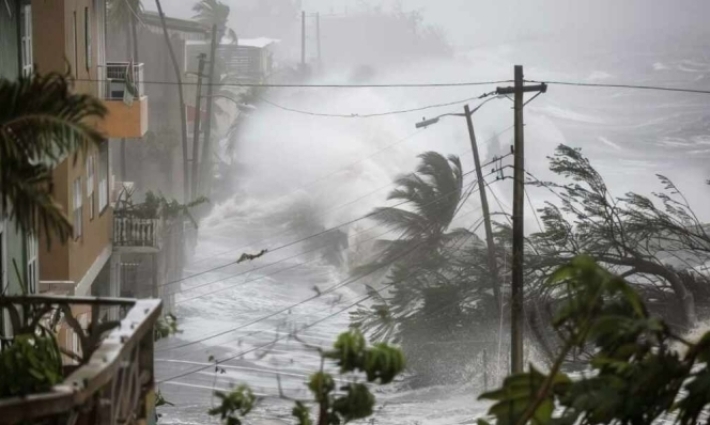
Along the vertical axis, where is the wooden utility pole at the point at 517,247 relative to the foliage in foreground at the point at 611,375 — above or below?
below

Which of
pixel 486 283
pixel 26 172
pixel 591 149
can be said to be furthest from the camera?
pixel 591 149

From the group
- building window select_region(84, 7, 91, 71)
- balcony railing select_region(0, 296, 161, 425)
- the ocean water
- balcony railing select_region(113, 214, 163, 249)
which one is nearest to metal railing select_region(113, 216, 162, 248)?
balcony railing select_region(113, 214, 163, 249)

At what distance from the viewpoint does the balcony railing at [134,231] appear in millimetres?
29422

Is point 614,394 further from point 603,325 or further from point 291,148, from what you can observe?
point 291,148

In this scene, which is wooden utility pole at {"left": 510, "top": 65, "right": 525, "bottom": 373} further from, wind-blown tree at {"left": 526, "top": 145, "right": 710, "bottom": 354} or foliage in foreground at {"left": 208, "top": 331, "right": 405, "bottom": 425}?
foliage in foreground at {"left": 208, "top": 331, "right": 405, "bottom": 425}

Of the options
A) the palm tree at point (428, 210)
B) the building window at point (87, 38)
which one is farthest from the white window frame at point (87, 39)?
the palm tree at point (428, 210)

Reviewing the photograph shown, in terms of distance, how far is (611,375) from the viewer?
6.95m

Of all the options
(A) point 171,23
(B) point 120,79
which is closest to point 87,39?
(B) point 120,79

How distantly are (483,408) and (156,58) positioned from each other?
2798 cm

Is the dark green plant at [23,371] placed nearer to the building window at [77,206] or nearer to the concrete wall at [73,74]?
the concrete wall at [73,74]

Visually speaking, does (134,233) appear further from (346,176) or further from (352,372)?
(346,176)

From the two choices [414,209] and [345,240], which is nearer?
[414,209]

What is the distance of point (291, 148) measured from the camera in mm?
79625

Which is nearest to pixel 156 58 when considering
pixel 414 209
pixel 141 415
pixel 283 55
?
pixel 414 209
